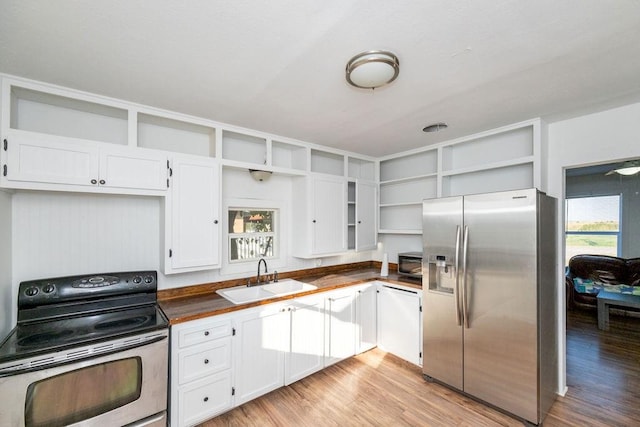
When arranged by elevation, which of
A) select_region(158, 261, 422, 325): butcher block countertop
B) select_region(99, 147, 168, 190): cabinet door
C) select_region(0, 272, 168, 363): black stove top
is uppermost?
select_region(99, 147, 168, 190): cabinet door

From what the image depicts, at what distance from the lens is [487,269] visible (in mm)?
2264

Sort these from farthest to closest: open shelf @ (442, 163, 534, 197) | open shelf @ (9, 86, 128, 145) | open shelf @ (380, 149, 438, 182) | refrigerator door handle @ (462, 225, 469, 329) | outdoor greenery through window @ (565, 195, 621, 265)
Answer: outdoor greenery through window @ (565, 195, 621, 265) → open shelf @ (380, 149, 438, 182) → open shelf @ (442, 163, 534, 197) → refrigerator door handle @ (462, 225, 469, 329) → open shelf @ (9, 86, 128, 145)

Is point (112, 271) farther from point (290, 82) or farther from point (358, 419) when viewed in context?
point (358, 419)

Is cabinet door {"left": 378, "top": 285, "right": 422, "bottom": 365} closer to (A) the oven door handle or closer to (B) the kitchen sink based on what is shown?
(B) the kitchen sink

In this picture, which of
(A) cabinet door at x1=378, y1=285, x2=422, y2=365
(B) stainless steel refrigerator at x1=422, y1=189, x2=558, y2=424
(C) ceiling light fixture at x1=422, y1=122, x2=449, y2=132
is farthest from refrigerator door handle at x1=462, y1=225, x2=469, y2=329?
(C) ceiling light fixture at x1=422, y1=122, x2=449, y2=132

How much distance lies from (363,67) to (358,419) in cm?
254

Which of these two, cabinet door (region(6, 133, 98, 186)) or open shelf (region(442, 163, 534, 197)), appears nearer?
cabinet door (region(6, 133, 98, 186))

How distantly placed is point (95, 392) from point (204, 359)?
25.0 inches

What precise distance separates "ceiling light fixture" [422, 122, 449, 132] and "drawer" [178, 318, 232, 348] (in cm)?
256

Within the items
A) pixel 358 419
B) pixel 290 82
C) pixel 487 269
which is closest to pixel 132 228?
pixel 290 82

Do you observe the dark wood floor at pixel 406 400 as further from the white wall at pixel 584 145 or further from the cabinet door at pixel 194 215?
the cabinet door at pixel 194 215

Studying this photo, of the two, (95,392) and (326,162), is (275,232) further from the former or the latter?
(95,392)

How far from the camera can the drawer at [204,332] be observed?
6.42ft

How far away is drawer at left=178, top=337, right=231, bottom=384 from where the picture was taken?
196 centimetres
